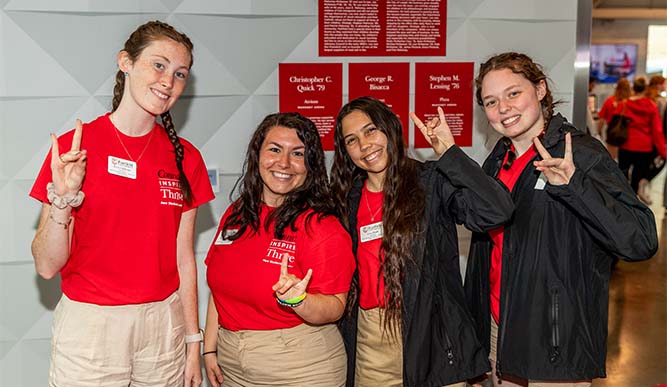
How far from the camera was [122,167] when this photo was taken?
208cm

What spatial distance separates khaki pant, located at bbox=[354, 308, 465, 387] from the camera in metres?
2.33

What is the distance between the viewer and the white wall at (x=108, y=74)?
293 cm

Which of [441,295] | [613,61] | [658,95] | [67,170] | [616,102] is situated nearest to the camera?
[67,170]

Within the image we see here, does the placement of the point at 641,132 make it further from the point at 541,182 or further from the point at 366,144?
the point at 366,144

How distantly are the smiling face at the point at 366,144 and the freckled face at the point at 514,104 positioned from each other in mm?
392

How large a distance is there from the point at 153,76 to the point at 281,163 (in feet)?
1.67

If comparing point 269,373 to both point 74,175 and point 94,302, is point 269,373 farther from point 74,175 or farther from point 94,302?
point 74,175

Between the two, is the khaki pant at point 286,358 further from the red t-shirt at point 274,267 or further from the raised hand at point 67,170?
the raised hand at point 67,170

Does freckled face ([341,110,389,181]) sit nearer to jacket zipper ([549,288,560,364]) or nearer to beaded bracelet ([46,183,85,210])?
jacket zipper ([549,288,560,364])

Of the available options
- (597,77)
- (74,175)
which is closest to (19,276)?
(74,175)

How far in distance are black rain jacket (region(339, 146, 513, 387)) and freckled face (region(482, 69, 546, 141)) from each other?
197 millimetres

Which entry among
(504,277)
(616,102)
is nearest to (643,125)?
(616,102)

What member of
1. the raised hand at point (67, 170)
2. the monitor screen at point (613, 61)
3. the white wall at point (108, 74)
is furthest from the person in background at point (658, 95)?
the raised hand at point (67, 170)

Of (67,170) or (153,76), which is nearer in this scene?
(67,170)
